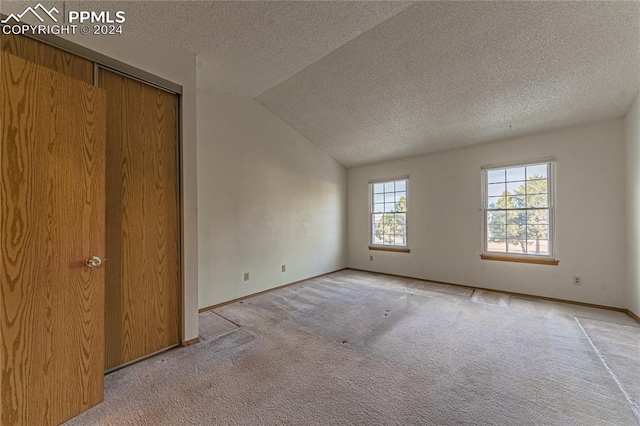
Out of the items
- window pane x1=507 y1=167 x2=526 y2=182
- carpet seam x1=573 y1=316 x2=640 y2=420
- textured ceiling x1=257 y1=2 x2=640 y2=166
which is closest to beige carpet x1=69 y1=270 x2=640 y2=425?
carpet seam x1=573 y1=316 x2=640 y2=420

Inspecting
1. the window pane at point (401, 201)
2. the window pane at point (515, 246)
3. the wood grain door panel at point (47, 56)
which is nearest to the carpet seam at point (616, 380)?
the window pane at point (515, 246)

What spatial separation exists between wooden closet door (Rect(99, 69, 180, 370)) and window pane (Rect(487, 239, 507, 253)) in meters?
4.59

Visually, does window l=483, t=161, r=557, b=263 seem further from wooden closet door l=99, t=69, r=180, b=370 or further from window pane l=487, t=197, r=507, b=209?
wooden closet door l=99, t=69, r=180, b=370

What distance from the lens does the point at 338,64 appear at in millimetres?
3090

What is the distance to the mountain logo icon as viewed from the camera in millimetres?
1606

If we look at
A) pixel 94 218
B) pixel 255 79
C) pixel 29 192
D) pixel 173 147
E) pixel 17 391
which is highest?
pixel 255 79

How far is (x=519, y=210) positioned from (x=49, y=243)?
5.36 m

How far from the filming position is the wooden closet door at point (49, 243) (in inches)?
54.3

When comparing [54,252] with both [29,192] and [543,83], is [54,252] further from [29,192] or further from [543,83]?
[543,83]

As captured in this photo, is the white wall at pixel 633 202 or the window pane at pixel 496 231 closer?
the white wall at pixel 633 202

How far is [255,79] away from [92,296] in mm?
2848

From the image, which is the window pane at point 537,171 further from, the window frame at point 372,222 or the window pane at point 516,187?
the window frame at point 372,222

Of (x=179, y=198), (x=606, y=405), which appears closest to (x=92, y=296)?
(x=179, y=198)

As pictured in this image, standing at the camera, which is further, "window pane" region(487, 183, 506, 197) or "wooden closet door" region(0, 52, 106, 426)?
"window pane" region(487, 183, 506, 197)
